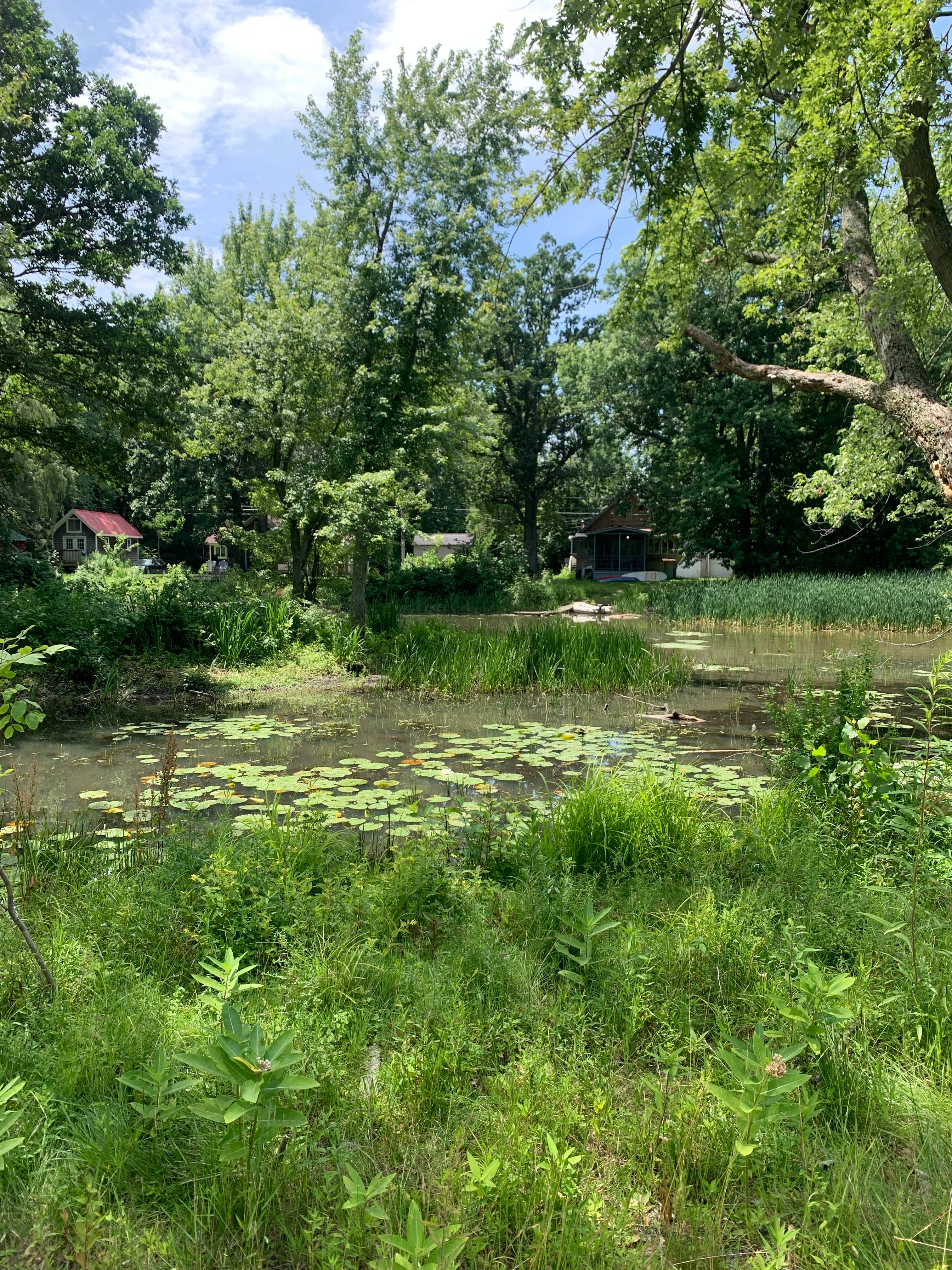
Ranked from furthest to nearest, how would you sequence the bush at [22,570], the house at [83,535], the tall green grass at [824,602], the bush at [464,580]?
the house at [83,535], the bush at [464,580], the tall green grass at [824,602], the bush at [22,570]

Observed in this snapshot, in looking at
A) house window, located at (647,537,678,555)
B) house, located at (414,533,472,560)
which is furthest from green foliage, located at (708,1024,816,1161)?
house, located at (414,533,472,560)

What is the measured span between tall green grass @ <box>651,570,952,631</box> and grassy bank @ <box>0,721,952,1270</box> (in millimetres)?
17575

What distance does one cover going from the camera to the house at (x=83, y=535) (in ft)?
151

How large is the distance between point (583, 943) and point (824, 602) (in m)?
21.3

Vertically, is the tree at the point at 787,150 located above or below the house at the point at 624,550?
above

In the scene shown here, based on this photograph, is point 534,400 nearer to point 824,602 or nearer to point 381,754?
point 824,602

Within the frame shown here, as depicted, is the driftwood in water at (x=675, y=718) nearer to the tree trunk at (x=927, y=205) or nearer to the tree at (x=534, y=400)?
the tree trunk at (x=927, y=205)

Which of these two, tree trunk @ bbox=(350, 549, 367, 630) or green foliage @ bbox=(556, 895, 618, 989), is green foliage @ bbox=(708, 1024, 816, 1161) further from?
tree trunk @ bbox=(350, 549, 367, 630)

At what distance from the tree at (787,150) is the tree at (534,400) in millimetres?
28455

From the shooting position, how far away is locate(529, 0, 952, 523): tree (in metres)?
4.21

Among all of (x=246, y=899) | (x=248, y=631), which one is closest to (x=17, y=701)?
(x=246, y=899)

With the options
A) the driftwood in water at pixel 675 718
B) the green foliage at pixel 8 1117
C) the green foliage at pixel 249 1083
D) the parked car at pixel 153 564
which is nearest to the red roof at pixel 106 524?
the parked car at pixel 153 564

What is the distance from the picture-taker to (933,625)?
1939cm

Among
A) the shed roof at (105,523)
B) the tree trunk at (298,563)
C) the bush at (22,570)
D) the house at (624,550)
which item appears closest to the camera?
the bush at (22,570)
